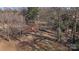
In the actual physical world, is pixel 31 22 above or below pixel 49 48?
above

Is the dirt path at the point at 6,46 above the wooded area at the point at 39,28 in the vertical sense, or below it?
below

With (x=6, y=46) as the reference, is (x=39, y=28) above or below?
above

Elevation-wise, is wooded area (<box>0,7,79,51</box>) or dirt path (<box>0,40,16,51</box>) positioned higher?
wooded area (<box>0,7,79,51</box>)

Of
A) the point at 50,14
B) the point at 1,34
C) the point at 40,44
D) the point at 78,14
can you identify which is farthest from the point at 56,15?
A: the point at 1,34

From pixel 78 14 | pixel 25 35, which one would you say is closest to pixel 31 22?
pixel 25 35

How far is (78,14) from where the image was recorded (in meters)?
1.58

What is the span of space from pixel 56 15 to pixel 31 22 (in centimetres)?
29
